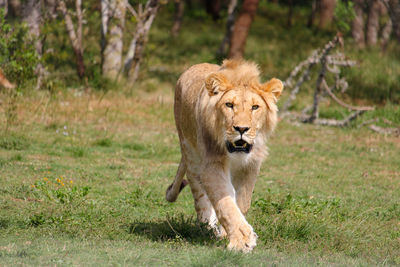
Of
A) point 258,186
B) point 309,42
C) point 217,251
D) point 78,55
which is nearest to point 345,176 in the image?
point 258,186

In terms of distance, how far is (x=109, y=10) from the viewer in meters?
14.3

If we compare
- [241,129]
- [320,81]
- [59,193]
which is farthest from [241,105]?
[320,81]

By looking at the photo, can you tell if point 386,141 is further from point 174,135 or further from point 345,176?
point 174,135

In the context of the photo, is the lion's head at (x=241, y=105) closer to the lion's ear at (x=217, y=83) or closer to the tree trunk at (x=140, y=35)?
the lion's ear at (x=217, y=83)

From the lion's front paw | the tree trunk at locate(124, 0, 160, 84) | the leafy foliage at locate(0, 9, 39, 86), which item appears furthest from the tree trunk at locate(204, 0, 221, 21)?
the lion's front paw

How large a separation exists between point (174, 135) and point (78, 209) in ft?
16.2

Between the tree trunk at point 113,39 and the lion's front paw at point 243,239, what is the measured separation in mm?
9842

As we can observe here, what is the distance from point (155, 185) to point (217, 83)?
3.11m

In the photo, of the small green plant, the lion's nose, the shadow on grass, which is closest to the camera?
the lion's nose

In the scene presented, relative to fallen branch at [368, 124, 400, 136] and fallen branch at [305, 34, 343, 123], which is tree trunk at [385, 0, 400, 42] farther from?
fallen branch at [368, 124, 400, 136]

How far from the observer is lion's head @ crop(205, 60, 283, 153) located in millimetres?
4770

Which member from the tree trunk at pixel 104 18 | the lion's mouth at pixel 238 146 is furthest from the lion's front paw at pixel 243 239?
the tree trunk at pixel 104 18

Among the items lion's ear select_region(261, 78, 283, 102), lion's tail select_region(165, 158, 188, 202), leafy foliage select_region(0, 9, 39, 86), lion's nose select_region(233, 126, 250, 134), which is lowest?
lion's tail select_region(165, 158, 188, 202)

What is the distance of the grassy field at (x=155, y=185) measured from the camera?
199 inches
